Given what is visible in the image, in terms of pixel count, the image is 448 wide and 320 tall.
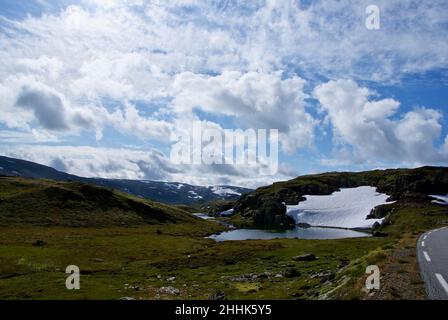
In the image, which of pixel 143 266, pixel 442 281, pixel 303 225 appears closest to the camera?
pixel 442 281

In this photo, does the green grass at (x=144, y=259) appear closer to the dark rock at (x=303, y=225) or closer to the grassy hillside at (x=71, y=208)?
the grassy hillside at (x=71, y=208)

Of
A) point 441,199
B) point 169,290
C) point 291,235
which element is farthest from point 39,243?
point 441,199

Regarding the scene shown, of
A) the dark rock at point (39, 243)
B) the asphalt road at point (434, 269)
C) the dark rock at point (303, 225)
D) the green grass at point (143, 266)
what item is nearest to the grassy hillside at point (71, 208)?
the green grass at point (143, 266)

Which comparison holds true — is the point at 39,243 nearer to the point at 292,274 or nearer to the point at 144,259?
the point at 144,259

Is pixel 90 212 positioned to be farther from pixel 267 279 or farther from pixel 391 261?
pixel 391 261

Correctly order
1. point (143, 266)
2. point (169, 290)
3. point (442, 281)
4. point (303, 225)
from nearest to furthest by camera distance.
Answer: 1. point (442, 281)
2. point (169, 290)
3. point (143, 266)
4. point (303, 225)

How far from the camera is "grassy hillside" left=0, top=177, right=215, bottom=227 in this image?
435 ft

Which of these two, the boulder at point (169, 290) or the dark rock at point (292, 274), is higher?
the dark rock at point (292, 274)

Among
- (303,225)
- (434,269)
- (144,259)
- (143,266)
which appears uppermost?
(434,269)

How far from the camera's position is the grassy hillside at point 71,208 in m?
132

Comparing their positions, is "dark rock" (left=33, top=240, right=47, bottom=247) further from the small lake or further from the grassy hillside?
the small lake

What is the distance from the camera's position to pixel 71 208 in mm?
149000

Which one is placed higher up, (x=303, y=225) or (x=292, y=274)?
(x=292, y=274)

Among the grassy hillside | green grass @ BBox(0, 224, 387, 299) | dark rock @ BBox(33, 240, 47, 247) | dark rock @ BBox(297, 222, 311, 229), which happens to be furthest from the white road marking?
dark rock @ BBox(297, 222, 311, 229)
